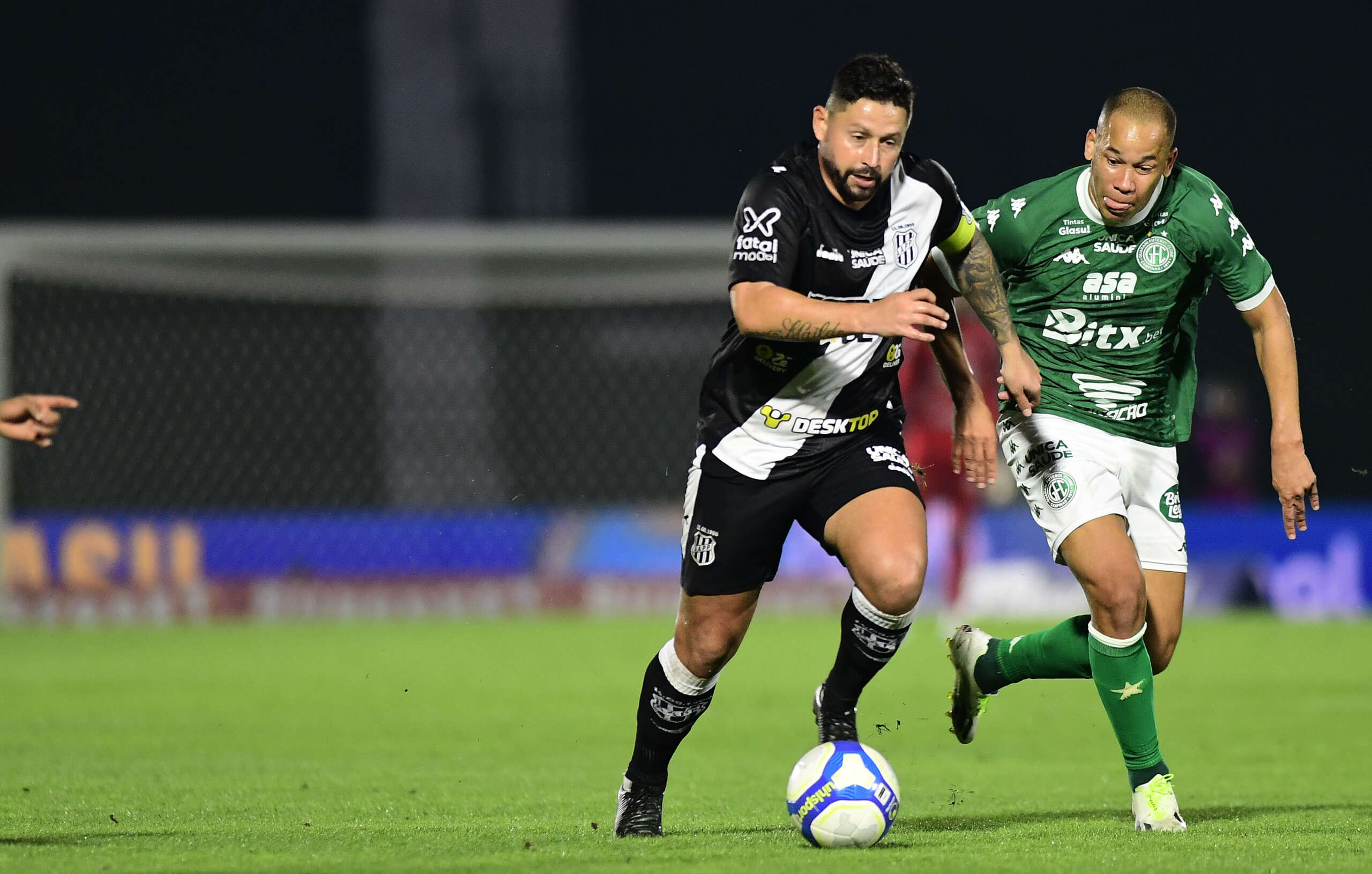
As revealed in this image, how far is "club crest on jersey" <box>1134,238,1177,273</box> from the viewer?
5156 mm

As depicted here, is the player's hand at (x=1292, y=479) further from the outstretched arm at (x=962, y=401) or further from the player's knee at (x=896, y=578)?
the player's knee at (x=896, y=578)

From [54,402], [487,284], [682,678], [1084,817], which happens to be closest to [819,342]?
[682,678]

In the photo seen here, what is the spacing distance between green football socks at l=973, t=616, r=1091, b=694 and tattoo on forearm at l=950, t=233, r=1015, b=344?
3.13 ft

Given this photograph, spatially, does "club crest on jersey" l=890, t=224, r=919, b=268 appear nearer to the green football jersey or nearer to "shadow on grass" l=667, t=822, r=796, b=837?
the green football jersey

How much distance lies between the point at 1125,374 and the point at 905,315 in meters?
1.34

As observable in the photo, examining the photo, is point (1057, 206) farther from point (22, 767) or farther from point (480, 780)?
point (22, 767)

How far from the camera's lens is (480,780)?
6.22 m

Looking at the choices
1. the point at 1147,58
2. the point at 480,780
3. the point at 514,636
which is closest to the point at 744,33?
the point at 1147,58

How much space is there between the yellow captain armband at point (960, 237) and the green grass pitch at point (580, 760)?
1.64 m

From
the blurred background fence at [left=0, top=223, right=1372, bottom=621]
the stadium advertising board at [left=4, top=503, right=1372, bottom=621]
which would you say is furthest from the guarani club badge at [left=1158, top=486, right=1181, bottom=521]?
the stadium advertising board at [left=4, top=503, right=1372, bottom=621]

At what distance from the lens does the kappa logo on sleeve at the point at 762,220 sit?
14.8 feet

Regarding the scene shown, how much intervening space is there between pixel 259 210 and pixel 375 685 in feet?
37.5

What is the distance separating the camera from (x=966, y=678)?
5820 millimetres

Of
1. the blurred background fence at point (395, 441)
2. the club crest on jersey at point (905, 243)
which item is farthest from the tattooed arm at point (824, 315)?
the blurred background fence at point (395, 441)
